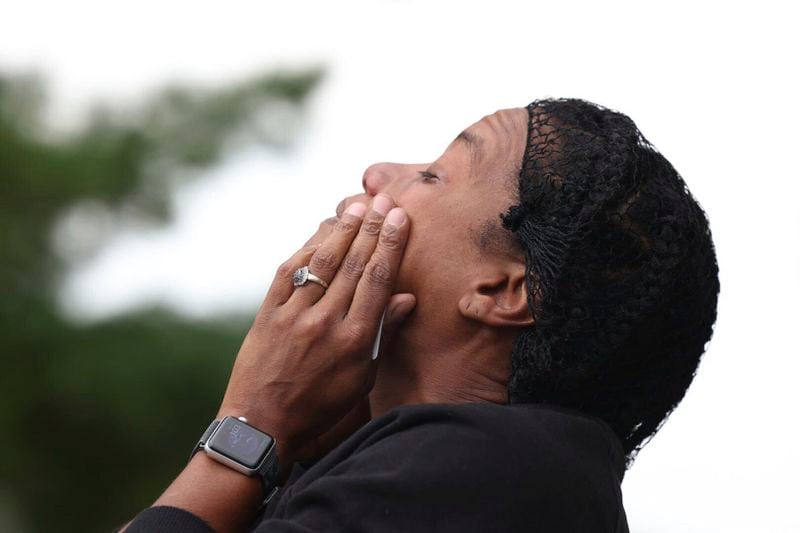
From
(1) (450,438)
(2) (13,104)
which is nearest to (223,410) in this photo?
(1) (450,438)

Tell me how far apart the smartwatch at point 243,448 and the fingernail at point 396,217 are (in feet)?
1.80

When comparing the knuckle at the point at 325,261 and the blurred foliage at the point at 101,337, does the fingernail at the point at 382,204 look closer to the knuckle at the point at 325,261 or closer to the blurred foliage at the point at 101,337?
the knuckle at the point at 325,261

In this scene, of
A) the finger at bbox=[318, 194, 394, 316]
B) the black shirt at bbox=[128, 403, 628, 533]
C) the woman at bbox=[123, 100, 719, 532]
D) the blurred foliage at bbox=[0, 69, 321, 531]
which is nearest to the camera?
the black shirt at bbox=[128, 403, 628, 533]

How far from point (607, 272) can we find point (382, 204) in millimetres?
545

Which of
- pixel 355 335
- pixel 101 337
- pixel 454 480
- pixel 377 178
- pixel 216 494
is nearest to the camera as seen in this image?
pixel 454 480

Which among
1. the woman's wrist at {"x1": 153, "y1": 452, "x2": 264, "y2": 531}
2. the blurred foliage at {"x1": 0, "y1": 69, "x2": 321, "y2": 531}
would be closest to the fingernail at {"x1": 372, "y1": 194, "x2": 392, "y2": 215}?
the woman's wrist at {"x1": 153, "y1": 452, "x2": 264, "y2": 531}

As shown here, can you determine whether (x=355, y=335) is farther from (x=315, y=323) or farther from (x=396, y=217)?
(x=396, y=217)

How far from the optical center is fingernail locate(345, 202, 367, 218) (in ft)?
7.97

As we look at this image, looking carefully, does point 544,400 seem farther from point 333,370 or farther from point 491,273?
point 333,370

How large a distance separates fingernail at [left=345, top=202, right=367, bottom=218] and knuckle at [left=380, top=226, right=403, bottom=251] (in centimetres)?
11

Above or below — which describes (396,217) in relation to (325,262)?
above

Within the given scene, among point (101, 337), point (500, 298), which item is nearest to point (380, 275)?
point (500, 298)

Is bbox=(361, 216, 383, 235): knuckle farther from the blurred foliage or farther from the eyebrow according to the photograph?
the blurred foliage

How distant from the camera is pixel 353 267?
2.34m
